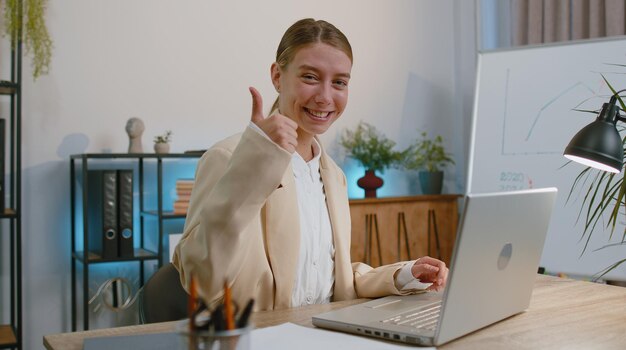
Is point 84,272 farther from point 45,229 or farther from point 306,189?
point 306,189

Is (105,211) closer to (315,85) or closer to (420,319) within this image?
(315,85)

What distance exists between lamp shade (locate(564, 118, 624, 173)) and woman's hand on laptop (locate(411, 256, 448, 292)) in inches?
15.1

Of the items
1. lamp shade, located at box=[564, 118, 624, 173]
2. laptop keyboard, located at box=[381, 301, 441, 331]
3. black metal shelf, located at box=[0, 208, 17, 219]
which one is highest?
lamp shade, located at box=[564, 118, 624, 173]

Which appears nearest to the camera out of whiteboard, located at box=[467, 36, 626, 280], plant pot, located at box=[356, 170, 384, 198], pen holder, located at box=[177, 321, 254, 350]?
pen holder, located at box=[177, 321, 254, 350]

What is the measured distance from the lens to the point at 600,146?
148 centimetres

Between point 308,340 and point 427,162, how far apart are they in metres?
3.38

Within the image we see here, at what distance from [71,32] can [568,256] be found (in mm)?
2493

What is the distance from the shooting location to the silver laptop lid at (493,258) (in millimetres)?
1109

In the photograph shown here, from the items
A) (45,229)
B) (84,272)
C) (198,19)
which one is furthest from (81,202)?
(198,19)

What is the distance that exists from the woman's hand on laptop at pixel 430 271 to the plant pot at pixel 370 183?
98.2 inches

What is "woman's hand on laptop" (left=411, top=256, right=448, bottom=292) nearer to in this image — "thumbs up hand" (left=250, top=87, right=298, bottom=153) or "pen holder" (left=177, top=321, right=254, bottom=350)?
"thumbs up hand" (left=250, top=87, right=298, bottom=153)

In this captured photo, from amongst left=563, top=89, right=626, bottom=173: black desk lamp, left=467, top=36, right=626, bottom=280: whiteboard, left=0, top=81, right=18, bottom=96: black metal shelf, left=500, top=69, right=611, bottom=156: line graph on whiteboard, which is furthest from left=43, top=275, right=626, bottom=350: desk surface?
left=0, top=81, right=18, bottom=96: black metal shelf

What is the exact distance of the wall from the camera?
11.0 ft

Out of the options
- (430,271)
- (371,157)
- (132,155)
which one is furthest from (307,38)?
(371,157)
